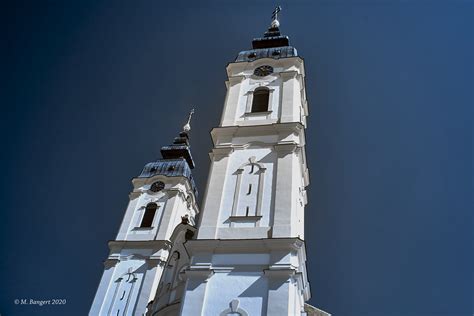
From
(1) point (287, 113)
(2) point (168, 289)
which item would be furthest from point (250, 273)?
(1) point (287, 113)

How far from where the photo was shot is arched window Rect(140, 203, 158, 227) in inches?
1107

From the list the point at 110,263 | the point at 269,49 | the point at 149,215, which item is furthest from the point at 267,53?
the point at 110,263

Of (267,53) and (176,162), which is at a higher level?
(176,162)

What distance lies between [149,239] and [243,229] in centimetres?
1375

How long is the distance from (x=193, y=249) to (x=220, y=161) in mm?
4167

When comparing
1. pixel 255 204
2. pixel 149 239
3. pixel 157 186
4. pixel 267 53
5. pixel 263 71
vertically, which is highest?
pixel 267 53

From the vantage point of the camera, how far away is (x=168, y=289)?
55.7 feet

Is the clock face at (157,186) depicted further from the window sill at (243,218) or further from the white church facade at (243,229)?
the window sill at (243,218)

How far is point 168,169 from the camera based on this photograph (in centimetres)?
3180

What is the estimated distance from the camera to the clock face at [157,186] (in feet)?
98.9

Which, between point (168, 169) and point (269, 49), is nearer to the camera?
point (269, 49)

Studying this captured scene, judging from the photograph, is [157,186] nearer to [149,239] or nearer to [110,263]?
[149,239]

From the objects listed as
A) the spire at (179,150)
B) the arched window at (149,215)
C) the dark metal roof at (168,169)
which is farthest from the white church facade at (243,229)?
the spire at (179,150)

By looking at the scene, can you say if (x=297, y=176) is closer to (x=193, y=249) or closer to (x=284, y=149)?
(x=284, y=149)
